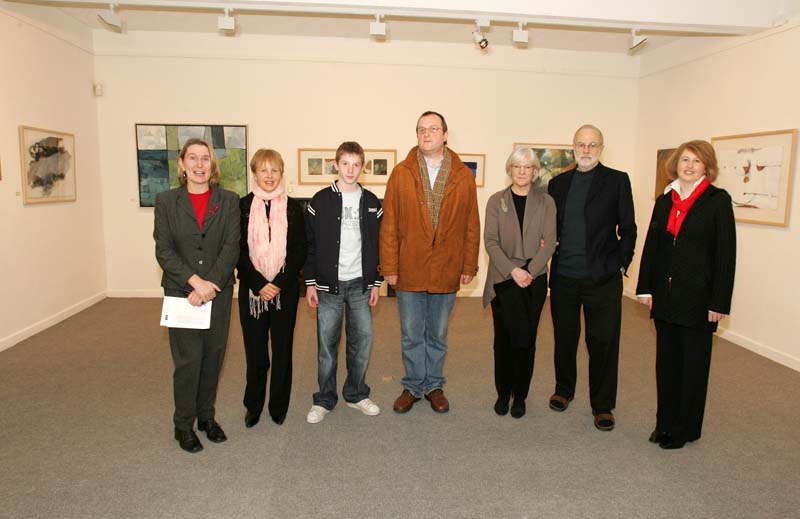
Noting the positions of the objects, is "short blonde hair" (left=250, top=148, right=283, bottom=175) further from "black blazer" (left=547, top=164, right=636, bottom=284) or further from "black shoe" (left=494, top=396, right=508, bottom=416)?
"black shoe" (left=494, top=396, right=508, bottom=416)

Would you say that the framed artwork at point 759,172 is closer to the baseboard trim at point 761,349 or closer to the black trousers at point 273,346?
the baseboard trim at point 761,349

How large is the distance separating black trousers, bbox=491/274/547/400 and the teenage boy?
84 cm

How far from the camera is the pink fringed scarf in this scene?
3156 millimetres

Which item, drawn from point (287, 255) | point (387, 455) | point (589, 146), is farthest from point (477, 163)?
point (387, 455)

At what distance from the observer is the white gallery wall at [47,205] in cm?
513

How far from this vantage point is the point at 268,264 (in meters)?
3.16

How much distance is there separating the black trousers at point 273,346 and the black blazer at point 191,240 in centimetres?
28

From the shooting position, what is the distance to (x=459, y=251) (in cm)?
352

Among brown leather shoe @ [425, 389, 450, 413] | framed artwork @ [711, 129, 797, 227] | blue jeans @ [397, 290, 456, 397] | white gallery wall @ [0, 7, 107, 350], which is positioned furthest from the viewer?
white gallery wall @ [0, 7, 107, 350]

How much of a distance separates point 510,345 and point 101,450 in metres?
2.54

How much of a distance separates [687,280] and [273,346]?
2.46m

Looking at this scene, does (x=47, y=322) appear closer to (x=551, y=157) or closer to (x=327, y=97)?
(x=327, y=97)

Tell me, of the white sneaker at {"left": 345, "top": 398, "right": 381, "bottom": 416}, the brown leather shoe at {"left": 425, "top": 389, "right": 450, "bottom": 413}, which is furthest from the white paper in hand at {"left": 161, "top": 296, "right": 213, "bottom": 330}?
the brown leather shoe at {"left": 425, "top": 389, "right": 450, "bottom": 413}

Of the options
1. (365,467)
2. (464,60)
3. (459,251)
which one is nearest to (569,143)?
(464,60)
